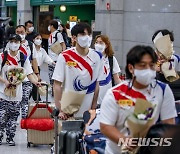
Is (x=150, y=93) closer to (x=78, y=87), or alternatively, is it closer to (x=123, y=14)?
(x=78, y=87)

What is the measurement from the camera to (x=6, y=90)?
1132 centimetres

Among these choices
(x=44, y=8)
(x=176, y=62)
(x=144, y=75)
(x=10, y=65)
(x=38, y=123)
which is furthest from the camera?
(x=44, y=8)

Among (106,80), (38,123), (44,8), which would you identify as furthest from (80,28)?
(44,8)

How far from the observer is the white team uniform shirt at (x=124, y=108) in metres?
5.64

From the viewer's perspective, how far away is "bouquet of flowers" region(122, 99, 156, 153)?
5.45 meters

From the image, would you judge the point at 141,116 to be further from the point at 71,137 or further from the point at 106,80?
the point at 106,80

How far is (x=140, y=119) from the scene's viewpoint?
5.45 m

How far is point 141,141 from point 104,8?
1973cm

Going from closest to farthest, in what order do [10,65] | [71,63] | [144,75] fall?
[144,75], [71,63], [10,65]

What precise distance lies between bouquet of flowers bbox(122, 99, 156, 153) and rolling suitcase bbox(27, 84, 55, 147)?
5.62 meters

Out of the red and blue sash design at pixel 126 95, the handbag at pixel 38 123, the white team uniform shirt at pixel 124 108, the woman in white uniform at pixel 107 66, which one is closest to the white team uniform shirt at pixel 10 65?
the handbag at pixel 38 123

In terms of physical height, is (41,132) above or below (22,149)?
above

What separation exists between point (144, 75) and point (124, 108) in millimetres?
326

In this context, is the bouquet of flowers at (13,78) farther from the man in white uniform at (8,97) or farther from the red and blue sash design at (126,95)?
the red and blue sash design at (126,95)
